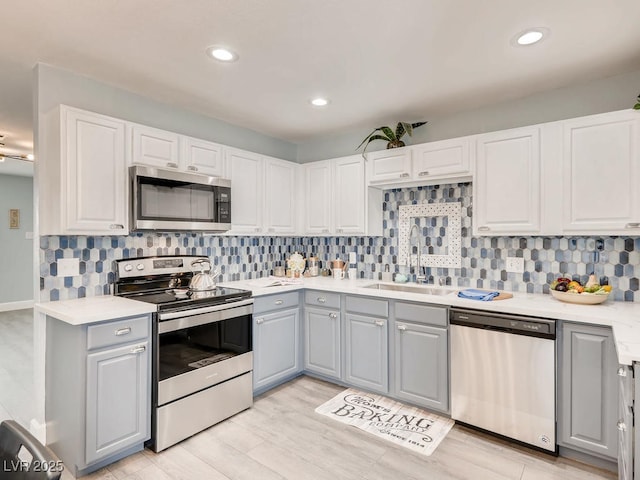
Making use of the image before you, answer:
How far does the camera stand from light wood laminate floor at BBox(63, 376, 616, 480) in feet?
7.04

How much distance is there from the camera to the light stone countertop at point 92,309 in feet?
6.82

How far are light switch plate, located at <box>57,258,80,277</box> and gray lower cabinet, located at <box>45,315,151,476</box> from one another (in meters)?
0.34

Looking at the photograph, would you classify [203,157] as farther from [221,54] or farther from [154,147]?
[221,54]

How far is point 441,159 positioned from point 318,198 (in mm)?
1361

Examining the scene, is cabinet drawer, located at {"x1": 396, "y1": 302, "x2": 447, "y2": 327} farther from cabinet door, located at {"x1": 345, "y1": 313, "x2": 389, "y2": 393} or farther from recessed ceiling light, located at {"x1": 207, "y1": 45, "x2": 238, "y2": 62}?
recessed ceiling light, located at {"x1": 207, "y1": 45, "x2": 238, "y2": 62}

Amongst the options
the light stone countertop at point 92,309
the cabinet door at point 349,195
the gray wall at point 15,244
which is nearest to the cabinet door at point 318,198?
the cabinet door at point 349,195

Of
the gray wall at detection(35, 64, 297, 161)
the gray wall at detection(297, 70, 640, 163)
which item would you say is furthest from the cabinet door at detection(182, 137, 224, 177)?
the gray wall at detection(297, 70, 640, 163)

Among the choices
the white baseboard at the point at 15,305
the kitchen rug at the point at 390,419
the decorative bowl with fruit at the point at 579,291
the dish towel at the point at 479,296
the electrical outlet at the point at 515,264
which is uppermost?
the electrical outlet at the point at 515,264

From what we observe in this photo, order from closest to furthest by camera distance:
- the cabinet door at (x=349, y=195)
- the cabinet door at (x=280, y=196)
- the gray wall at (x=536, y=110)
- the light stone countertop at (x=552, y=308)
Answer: the light stone countertop at (x=552, y=308), the gray wall at (x=536, y=110), the cabinet door at (x=349, y=195), the cabinet door at (x=280, y=196)

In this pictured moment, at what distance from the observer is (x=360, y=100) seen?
308 centimetres

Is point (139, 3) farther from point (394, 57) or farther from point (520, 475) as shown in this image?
point (520, 475)

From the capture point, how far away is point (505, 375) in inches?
96.3

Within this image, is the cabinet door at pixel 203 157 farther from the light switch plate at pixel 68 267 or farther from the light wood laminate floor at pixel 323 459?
the light wood laminate floor at pixel 323 459

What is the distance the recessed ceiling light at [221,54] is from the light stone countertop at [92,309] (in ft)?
5.39
